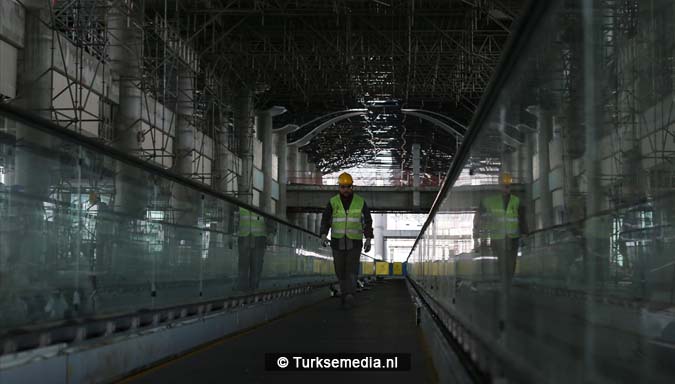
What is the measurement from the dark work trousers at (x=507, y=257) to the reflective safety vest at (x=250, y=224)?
723cm

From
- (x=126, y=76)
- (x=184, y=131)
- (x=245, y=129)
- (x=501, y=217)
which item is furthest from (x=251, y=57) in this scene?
(x=501, y=217)

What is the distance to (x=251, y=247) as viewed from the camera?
12.1m

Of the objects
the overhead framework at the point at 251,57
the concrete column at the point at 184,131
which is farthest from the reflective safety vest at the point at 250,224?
the concrete column at the point at 184,131

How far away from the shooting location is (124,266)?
23.0ft

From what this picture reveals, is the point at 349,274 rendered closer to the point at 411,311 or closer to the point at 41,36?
the point at 411,311

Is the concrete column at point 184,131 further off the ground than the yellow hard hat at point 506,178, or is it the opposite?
the concrete column at point 184,131

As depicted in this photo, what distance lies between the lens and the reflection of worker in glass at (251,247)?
1152cm

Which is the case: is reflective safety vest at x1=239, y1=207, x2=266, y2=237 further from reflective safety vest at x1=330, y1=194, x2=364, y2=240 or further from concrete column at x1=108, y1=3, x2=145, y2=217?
concrete column at x1=108, y1=3, x2=145, y2=217

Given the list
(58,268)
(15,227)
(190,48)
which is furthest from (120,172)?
(190,48)

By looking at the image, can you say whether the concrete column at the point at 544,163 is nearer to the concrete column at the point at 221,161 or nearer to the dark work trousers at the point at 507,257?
the dark work trousers at the point at 507,257

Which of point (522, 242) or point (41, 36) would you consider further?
point (41, 36)

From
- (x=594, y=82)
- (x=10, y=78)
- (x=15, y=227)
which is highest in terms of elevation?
(x=10, y=78)

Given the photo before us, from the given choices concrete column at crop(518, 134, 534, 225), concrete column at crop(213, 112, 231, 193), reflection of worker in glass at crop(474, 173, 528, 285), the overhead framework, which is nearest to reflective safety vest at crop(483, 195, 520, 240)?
reflection of worker in glass at crop(474, 173, 528, 285)

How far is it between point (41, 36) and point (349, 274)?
37.4 ft
